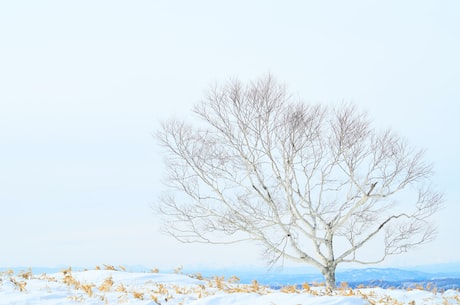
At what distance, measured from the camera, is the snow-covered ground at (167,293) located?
7.75 m

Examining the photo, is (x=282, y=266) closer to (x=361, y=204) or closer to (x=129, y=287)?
(x=361, y=204)

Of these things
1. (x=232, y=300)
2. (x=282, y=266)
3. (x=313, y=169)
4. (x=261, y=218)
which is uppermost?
(x=313, y=169)

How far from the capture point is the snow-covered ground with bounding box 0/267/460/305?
7.75 meters

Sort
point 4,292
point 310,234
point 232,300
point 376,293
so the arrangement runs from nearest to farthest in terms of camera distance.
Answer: point 232,300, point 4,292, point 376,293, point 310,234

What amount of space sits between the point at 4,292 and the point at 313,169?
10254 millimetres

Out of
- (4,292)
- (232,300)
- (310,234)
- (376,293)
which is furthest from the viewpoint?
(310,234)

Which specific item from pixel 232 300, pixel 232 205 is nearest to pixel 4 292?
pixel 232 300

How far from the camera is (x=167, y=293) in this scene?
860 centimetres

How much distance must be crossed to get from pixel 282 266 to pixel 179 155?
15.2ft

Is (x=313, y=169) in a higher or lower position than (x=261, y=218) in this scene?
higher

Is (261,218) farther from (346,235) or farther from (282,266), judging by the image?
(346,235)

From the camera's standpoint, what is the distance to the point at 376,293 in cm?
939

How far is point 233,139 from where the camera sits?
16922 millimetres

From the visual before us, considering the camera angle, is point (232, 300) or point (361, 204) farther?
point (361, 204)
